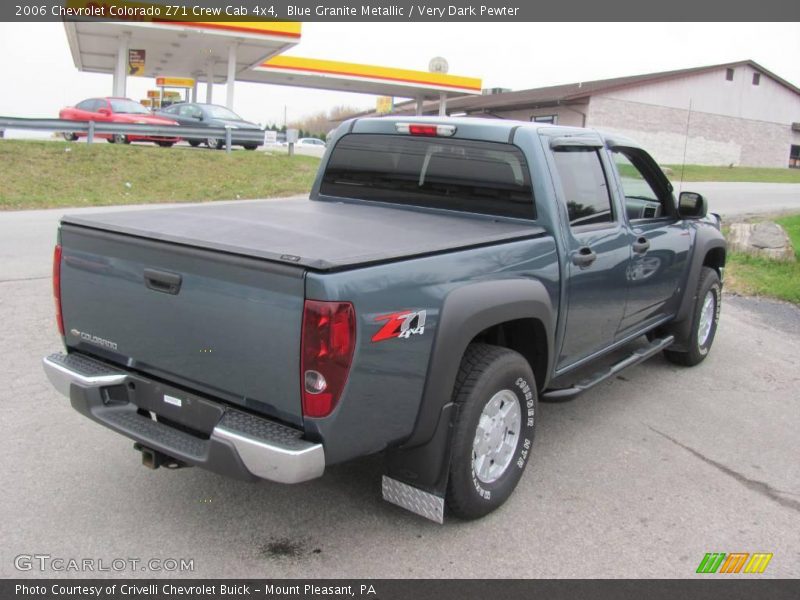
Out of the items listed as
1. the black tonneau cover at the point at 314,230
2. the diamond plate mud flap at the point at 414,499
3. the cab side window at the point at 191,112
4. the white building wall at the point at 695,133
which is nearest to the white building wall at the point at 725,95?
the white building wall at the point at 695,133

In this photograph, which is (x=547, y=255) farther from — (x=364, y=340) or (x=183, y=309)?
(x=183, y=309)

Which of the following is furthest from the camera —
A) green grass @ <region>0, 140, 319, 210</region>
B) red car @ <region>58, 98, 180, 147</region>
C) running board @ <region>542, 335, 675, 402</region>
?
red car @ <region>58, 98, 180, 147</region>

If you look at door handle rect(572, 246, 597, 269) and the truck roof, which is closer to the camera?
door handle rect(572, 246, 597, 269)

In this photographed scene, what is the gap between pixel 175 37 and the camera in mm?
30453

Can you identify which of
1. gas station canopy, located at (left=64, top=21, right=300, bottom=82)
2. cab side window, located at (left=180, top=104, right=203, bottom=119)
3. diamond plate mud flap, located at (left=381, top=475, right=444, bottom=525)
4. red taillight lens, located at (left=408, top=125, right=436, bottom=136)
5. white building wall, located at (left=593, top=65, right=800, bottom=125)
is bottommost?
diamond plate mud flap, located at (left=381, top=475, right=444, bottom=525)

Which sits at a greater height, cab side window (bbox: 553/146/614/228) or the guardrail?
the guardrail

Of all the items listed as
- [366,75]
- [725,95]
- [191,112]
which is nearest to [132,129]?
[191,112]

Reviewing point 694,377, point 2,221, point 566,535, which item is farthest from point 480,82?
point 566,535

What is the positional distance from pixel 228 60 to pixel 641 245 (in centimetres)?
3064

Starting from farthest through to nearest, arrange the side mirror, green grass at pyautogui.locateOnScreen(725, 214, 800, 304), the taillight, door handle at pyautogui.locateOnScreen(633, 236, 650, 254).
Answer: green grass at pyautogui.locateOnScreen(725, 214, 800, 304) < the side mirror < door handle at pyautogui.locateOnScreen(633, 236, 650, 254) < the taillight

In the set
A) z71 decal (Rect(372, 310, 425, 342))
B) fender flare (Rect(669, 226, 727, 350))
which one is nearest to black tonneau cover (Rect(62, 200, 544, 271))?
z71 decal (Rect(372, 310, 425, 342))

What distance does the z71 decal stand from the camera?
292 cm

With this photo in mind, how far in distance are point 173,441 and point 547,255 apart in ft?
6.80

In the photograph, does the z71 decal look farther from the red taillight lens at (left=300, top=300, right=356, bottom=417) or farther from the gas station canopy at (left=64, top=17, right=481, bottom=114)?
the gas station canopy at (left=64, top=17, right=481, bottom=114)
